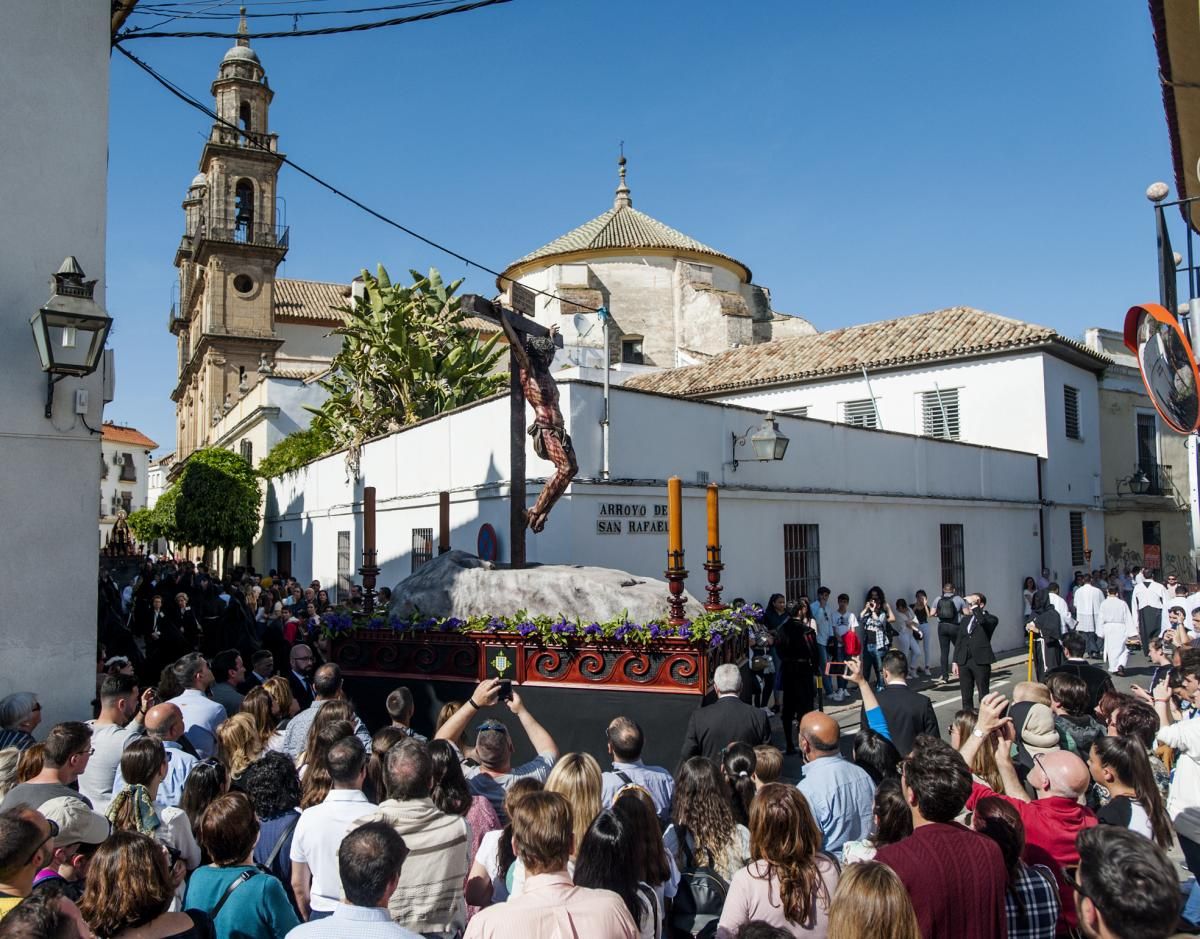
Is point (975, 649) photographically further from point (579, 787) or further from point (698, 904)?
point (579, 787)

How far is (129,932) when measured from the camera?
3.00m

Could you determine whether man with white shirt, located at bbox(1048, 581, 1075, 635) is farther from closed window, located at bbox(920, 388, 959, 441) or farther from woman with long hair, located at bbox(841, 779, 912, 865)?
woman with long hair, located at bbox(841, 779, 912, 865)

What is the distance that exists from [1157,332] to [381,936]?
7.33 m

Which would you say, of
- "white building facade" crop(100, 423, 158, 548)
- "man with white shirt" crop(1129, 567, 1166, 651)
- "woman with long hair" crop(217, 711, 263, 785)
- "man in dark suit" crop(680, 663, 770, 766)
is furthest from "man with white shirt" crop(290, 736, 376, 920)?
"white building facade" crop(100, 423, 158, 548)

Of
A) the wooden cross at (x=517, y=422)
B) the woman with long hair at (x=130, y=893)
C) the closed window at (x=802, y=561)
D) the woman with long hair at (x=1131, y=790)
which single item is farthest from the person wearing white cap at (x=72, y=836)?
the closed window at (x=802, y=561)

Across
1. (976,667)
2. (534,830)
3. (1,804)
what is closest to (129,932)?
(534,830)

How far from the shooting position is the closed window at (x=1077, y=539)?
23.9m

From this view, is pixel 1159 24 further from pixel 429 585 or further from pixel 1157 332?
pixel 429 585

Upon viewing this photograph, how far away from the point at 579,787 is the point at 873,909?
4.82ft

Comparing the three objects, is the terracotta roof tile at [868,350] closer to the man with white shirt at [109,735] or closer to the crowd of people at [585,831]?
the crowd of people at [585,831]

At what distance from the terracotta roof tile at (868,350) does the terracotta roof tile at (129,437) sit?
7161 centimetres

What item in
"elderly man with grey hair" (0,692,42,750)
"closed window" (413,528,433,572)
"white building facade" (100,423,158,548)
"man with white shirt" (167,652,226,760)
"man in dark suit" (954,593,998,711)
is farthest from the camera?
"white building facade" (100,423,158,548)

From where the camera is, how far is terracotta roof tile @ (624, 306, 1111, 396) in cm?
2244

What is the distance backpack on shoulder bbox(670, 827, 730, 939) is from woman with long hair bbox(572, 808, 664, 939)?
0.49m
